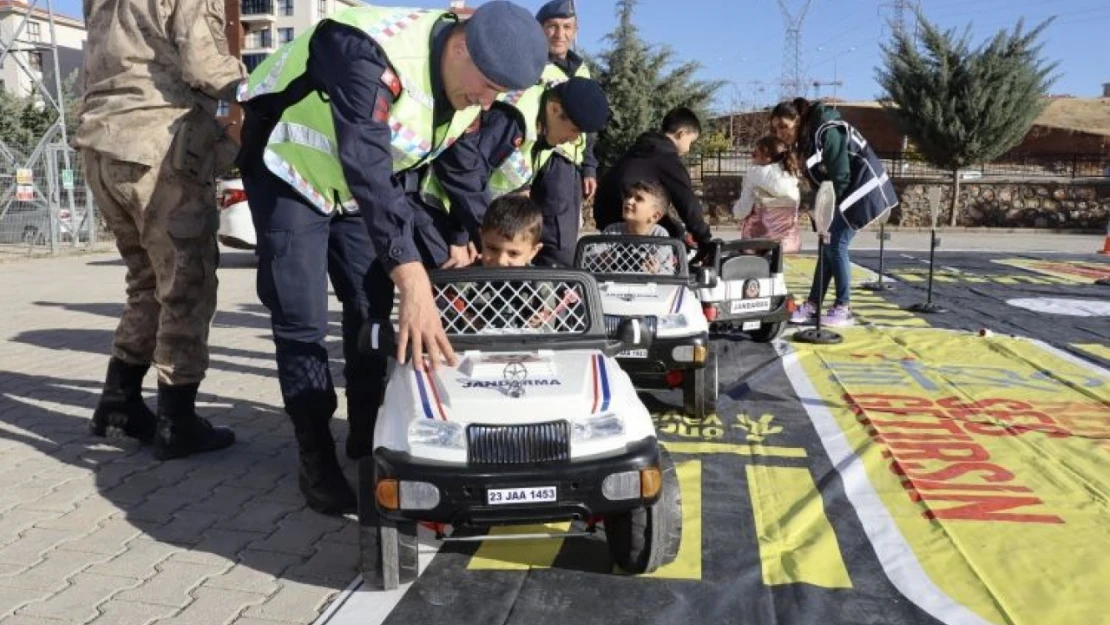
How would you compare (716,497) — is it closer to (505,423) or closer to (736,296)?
(505,423)

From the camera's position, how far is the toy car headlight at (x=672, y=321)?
15.3 ft

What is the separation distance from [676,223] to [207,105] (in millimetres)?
3115

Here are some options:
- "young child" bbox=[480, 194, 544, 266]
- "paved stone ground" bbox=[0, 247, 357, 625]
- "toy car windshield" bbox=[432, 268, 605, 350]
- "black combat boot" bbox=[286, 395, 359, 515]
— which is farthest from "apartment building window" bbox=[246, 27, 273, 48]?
"toy car windshield" bbox=[432, 268, 605, 350]

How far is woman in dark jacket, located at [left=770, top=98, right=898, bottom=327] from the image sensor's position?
7.36 metres

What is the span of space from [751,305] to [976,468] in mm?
2702

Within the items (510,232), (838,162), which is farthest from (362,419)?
(838,162)

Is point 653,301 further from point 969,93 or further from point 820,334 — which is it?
point 969,93

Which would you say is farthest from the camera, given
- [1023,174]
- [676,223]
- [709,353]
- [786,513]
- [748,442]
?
[1023,174]

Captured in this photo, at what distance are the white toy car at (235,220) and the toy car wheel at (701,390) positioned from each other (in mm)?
7015

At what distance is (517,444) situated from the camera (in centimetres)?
261

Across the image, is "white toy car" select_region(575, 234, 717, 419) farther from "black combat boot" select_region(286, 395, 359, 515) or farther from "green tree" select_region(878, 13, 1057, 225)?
"green tree" select_region(878, 13, 1057, 225)

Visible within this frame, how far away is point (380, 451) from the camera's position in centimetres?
265

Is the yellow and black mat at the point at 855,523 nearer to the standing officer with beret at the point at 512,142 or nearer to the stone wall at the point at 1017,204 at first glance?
the standing officer with beret at the point at 512,142

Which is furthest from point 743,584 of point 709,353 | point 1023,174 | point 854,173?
point 1023,174
